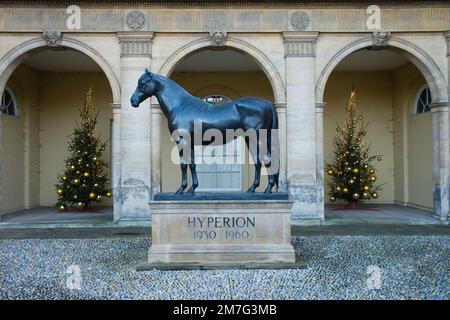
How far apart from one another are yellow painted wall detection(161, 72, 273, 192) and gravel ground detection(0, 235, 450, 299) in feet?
18.5

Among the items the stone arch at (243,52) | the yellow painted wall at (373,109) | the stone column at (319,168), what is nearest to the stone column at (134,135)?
the stone arch at (243,52)

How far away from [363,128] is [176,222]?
9.07m

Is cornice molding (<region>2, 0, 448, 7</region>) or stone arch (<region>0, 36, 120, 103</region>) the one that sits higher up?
cornice molding (<region>2, 0, 448, 7</region>)

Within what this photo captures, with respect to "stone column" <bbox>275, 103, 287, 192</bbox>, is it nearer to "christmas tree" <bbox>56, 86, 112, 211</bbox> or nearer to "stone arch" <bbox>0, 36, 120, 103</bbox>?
"stone arch" <bbox>0, 36, 120, 103</bbox>

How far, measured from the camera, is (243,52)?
31.5ft

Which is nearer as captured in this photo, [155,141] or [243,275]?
[243,275]

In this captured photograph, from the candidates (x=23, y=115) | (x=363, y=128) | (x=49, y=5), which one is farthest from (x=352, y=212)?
(x=23, y=115)

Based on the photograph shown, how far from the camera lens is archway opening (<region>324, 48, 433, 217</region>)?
12125 millimetres

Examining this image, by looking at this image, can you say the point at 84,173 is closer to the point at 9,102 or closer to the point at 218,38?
the point at 9,102

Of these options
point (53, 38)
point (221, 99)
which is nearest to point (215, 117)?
point (53, 38)

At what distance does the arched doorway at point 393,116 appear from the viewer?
11.6 m

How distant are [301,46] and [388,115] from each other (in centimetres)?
524

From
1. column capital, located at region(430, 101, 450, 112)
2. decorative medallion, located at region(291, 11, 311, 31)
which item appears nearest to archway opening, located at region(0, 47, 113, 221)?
decorative medallion, located at region(291, 11, 311, 31)

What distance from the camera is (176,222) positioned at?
5875 mm
